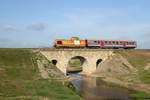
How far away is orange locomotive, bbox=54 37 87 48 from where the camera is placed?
8938cm

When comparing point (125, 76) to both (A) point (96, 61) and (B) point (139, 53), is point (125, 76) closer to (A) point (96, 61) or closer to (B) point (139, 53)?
(A) point (96, 61)

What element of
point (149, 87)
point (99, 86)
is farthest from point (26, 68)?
point (149, 87)

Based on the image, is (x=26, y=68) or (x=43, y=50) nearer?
(x=26, y=68)

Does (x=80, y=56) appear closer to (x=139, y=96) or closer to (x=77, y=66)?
(x=139, y=96)

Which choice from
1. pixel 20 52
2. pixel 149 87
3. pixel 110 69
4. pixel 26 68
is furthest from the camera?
pixel 110 69

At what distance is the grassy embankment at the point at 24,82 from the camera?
44219mm

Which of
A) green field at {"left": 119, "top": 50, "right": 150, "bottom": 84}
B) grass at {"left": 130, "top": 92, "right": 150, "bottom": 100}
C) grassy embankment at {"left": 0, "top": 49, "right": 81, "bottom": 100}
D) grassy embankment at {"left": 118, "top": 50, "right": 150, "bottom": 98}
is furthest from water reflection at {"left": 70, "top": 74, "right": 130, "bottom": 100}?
green field at {"left": 119, "top": 50, "right": 150, "bottom": 84}

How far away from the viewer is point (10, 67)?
64812 millimetres

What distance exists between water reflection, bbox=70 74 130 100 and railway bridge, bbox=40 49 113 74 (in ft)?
30.3

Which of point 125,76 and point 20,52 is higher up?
point 20,52

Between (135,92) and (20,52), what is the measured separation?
33.0 m

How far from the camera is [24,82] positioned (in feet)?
180

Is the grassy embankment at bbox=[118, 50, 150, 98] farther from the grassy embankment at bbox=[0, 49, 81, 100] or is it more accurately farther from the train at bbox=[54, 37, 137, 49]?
the grassy embankment at bbox=[0, 49, 81, 100]

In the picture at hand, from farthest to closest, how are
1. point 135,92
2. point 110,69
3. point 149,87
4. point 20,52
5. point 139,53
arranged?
point 139,53 → point 110,69 → point 20,52 → point 149,87 → point 135,92
